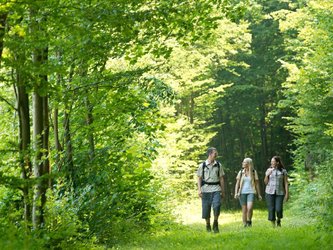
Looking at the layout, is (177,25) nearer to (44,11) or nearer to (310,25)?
(44,11)

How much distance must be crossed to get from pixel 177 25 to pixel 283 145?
34.9m

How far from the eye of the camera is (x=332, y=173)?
1323cm

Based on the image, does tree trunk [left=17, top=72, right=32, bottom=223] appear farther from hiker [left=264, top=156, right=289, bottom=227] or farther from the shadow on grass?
hiker [left=264, top=156, right=289, bottom=227]

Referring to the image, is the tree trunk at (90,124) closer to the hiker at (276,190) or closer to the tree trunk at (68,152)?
the tree trunk at (68,152)

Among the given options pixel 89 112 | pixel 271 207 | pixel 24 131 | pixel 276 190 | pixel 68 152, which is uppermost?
→ pixel 89 112

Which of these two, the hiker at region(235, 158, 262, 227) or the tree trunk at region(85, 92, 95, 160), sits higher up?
the tree trunk at region(85, 92, 95, 160)

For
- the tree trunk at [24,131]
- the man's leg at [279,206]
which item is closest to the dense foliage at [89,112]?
the tree trunk at [24,131]

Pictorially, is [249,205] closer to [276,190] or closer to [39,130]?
[276,190]

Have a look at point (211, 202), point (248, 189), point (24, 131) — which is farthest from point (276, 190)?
point (24, 131)

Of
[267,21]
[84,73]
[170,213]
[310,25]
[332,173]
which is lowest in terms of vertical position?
[170,213]

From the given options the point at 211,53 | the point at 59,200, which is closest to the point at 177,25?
the point at 59,200

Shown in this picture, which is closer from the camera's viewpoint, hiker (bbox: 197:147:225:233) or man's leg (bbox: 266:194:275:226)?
hiker (bbox: 197:147:225:233)

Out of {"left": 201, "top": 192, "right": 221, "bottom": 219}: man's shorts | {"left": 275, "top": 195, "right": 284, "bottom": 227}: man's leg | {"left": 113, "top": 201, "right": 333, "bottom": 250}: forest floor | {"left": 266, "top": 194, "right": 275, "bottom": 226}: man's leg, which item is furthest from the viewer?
{"left": 266, "top": 194, "right": 275, "bottom": 226}: man's leg

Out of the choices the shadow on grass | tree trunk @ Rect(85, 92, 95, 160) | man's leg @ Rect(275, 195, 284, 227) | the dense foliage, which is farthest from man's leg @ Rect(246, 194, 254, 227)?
tree trunk @ Rect(85, 92, 95, 160)
